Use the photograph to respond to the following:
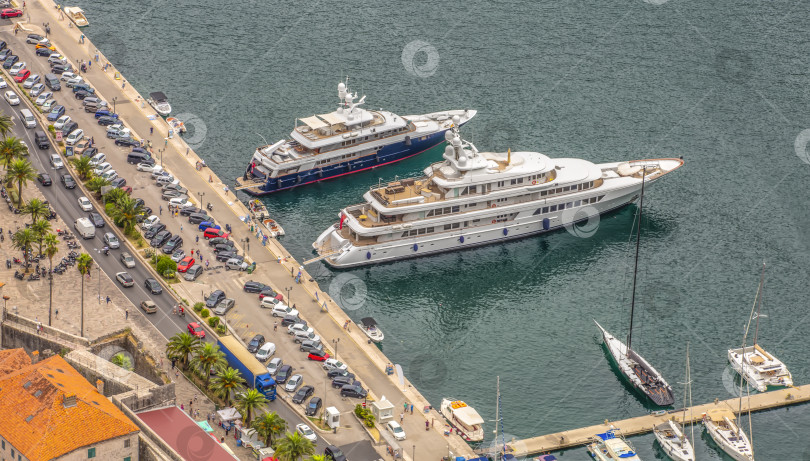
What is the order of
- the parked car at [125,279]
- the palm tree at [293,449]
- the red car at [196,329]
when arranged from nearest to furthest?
the palm tree at [293,449]
the red car at [196,329]
the parked car at [125,279]

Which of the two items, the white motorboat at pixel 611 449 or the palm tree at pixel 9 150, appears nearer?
the white motorboat at pixel 611 449

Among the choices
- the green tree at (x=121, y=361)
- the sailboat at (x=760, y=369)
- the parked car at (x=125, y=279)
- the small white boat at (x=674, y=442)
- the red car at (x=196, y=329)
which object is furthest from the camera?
the parked car at (x=125, y=279)

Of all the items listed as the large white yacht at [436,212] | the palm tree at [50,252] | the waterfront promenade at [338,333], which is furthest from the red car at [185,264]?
the large white yacht at [436,212]

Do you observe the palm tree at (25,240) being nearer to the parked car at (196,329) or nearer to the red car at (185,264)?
the red car at (185,264)

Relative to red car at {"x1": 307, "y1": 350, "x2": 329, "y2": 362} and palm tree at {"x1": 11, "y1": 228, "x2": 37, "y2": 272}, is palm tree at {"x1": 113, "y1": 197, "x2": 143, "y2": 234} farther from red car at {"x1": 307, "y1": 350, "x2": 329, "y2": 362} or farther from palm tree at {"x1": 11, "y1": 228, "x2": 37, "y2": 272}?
red car at {"x1": 307, "y1": 350, "x2": 329, "y2": 362}

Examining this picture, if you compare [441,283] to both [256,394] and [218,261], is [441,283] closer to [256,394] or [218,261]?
[218,261]

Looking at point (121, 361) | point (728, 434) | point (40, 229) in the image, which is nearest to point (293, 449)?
point (121, 361)

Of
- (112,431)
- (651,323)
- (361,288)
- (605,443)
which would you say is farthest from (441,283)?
(112,431)
